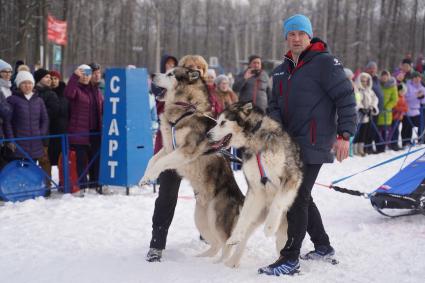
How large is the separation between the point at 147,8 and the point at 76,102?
35.2m

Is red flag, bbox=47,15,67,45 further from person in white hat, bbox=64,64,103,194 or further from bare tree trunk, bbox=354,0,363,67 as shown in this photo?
bare tree trunk, bbox=354,0,363,67

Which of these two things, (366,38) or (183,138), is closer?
(183,138)

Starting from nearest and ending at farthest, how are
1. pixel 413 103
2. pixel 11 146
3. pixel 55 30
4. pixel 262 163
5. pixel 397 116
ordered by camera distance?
pixel 262 163
pixel 11 146
pixel 397 116
pixel 413 103
pixel 55 30

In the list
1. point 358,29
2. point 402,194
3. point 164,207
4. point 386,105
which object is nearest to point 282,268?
point 164,207

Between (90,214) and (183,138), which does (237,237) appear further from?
(90,214)

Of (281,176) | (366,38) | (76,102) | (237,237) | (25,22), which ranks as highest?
(366,38)

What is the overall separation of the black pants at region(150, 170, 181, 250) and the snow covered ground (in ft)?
0.69

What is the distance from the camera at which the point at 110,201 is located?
603 centimetres

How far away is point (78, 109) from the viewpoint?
6.47m

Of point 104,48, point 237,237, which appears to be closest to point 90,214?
point 237,237

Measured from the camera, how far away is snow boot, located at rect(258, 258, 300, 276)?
330cm

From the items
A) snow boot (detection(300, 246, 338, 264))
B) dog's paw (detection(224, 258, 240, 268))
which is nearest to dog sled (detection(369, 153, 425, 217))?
snow boot (detection(300, 246, 338, 264))

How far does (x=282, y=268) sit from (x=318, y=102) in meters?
1.26

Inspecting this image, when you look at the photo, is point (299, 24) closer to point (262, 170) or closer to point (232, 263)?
point (262, 170)
